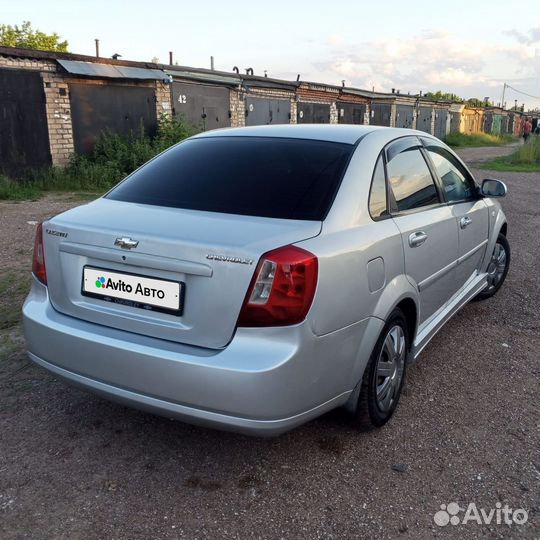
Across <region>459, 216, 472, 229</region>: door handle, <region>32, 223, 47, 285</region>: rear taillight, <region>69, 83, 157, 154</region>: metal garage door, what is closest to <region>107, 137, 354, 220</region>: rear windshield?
<region>32, 223, 47, 285</region>: rear taillight

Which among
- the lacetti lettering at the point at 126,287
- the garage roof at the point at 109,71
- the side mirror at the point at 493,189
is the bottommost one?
the lacetti lettering at the point at 126,287

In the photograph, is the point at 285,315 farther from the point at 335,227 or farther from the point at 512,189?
the point at 512,189

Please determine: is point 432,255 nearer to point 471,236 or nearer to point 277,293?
point 471,236

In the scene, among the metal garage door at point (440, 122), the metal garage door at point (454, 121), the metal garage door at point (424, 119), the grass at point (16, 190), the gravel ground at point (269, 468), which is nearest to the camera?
the gravel ground at point (269, 468)

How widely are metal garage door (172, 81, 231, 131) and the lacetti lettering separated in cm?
1340

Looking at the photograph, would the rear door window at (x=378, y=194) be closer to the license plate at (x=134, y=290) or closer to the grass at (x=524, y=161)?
the license plate at (x=134, y=290)

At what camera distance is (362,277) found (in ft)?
7.71

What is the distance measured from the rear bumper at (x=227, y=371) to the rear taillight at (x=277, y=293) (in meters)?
0.05

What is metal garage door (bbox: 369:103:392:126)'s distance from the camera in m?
27.2

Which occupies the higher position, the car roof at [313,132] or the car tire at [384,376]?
the car roof at [313,132]

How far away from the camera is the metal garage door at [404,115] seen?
29875mm

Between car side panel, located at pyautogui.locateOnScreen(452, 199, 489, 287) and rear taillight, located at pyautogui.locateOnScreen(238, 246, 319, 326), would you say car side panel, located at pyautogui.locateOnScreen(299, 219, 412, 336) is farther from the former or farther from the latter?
car side panel, located at pyautogui.locateOnScreen(452, 199, 489, 287)

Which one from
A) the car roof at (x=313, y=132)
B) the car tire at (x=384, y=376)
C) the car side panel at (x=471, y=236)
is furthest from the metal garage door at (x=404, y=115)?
the car tire at (x=384, y=376)

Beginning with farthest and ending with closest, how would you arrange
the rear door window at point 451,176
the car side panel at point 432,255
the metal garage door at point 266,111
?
the metal garage door at point 266,111 < the rear door window at point 451,176 < the car side panel at point 432,255
